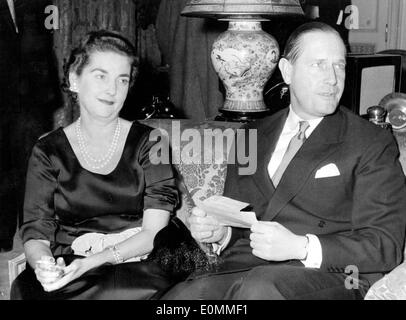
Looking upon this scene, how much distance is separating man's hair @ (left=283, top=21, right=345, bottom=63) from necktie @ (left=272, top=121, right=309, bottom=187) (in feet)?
0.70

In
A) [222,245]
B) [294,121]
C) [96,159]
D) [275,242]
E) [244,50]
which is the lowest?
[222,245]

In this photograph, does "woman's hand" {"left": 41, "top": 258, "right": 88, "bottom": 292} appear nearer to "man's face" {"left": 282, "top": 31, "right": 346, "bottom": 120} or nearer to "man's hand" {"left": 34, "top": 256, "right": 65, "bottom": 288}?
→ "man's hand" {"left": 34, "top": 256, "right": 65, "bottom": 288}

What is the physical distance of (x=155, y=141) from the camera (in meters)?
2.02

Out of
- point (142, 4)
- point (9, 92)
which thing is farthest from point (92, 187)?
point (142, 4)

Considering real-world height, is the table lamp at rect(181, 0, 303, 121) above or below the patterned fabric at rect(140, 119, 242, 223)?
A: above

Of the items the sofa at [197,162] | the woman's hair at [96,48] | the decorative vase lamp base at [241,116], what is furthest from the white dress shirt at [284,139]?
the decorative vase lamp base at [241,116]

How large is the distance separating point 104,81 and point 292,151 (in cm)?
66

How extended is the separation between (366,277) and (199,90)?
2.26 meters

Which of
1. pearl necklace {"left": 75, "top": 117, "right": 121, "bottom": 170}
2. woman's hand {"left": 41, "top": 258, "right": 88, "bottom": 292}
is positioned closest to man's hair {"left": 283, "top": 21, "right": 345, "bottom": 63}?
pearl necklace {"left": 75, "top": 117, "right": 121, "bottom": 170}

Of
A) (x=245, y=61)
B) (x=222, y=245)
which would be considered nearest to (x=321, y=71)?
(x=222, y=245)

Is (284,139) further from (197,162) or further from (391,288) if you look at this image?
(391,288)

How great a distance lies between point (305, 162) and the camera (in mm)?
1782

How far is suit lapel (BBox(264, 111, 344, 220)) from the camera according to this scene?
1.77 m

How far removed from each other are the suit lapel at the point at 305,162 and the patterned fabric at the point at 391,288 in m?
0.39
